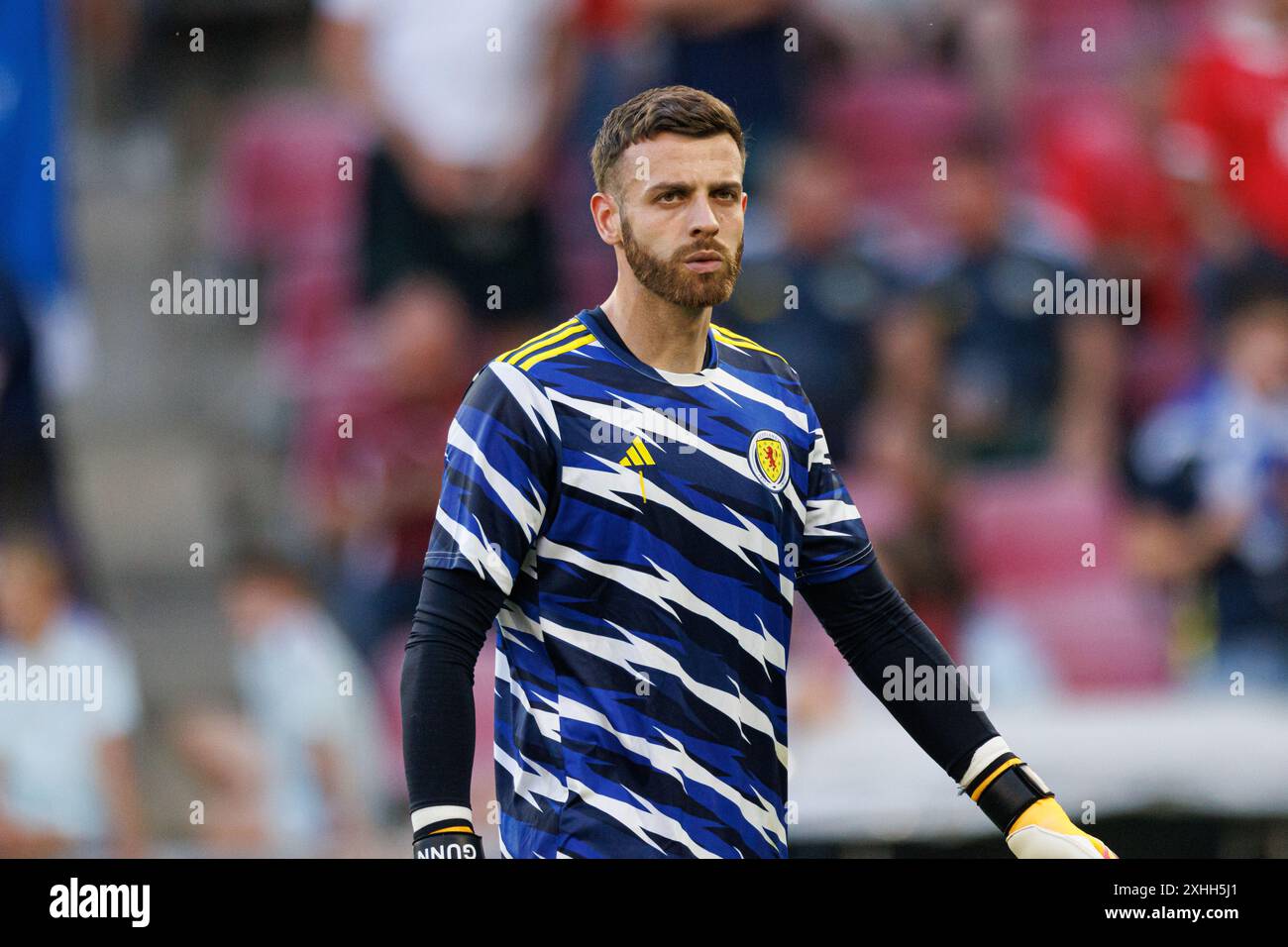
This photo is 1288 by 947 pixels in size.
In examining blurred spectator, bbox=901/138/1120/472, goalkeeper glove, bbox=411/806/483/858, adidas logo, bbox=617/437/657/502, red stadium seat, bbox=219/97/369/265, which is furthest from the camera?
red stadium seat, bbox=219/97/369/265

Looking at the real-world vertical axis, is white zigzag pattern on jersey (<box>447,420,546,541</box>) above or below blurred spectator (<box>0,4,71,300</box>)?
below

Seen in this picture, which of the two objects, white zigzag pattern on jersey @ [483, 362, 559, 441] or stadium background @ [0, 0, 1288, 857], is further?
stadium background @ [0, 0, 1288, 857]

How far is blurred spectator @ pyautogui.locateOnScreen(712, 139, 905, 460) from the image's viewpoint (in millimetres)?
6648

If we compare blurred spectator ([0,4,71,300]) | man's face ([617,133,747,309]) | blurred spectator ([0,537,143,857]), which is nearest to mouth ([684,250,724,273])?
man's face ([617,133,747,309])

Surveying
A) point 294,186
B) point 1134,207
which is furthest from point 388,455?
point 1134,207

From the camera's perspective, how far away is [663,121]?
9.43 ft

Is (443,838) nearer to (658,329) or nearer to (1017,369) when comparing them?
(658,329)

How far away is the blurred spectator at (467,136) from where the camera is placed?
271 inches

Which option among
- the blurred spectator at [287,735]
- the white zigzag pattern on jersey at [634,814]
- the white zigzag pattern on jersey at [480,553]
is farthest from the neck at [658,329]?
the blurred spectator at [287,735]

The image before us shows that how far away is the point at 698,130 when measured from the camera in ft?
9.44

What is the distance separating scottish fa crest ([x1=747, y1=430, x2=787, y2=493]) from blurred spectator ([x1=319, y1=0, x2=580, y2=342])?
4.01m

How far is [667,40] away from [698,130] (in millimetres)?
4219

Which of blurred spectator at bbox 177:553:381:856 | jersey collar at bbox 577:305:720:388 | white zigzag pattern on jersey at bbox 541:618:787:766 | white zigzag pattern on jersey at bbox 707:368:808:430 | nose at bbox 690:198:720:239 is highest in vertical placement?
nose at bbox 690:198:720:239

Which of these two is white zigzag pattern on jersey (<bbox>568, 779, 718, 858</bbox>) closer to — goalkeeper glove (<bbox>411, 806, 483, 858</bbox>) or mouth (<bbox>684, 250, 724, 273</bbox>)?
goalkeeper glove (<bbox>411, 806, 483, 858</bbox>)
